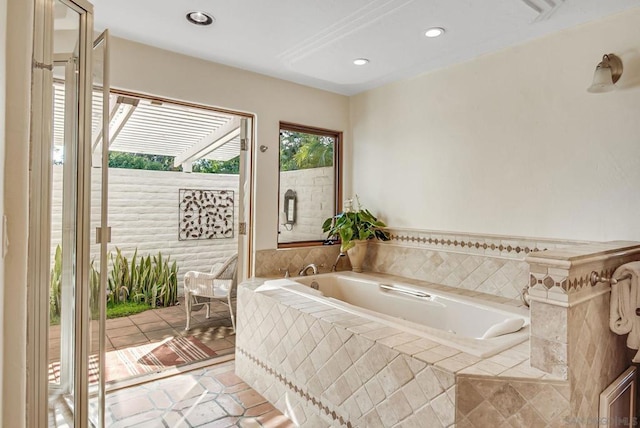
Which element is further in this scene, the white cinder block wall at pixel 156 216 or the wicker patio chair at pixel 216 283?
the white cinder block wall at pixel 156 216

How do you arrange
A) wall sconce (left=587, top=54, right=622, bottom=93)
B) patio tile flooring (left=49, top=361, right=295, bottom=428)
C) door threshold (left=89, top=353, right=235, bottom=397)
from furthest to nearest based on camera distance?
door threshold (left=89, top=353, right=235, bottom=397)
patio tile flooring (left=49, top=361, right=295, bottom=428)
wall sconce (left=587, top=54, right=622, bottom=93)

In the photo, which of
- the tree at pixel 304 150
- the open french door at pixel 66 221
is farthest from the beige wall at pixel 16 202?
the tree at pixel 304 150

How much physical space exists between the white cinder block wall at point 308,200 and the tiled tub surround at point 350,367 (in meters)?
0.97

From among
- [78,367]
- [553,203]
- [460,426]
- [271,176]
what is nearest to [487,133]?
[553,203]

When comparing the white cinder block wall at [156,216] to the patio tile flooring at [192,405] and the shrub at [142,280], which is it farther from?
the patio tile flooring at [192,405]

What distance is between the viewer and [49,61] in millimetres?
1297

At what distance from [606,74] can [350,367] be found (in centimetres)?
203

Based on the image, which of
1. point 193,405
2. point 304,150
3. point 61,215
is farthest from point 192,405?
point 304,150

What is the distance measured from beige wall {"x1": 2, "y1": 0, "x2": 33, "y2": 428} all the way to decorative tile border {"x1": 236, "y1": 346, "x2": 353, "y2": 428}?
1.31m

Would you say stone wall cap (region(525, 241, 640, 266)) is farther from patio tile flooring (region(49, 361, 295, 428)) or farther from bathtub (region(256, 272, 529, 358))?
patio tile flooring (region(49, 361, 295, 428))

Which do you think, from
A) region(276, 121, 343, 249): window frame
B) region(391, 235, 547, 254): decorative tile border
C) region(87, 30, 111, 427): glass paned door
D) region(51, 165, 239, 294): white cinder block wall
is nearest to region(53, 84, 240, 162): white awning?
region(51, 165, 239, 294): white cinder block wall

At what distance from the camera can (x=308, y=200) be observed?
3.64 meters

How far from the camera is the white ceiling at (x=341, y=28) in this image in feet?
6.75

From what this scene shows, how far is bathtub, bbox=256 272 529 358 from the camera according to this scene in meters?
1.75
